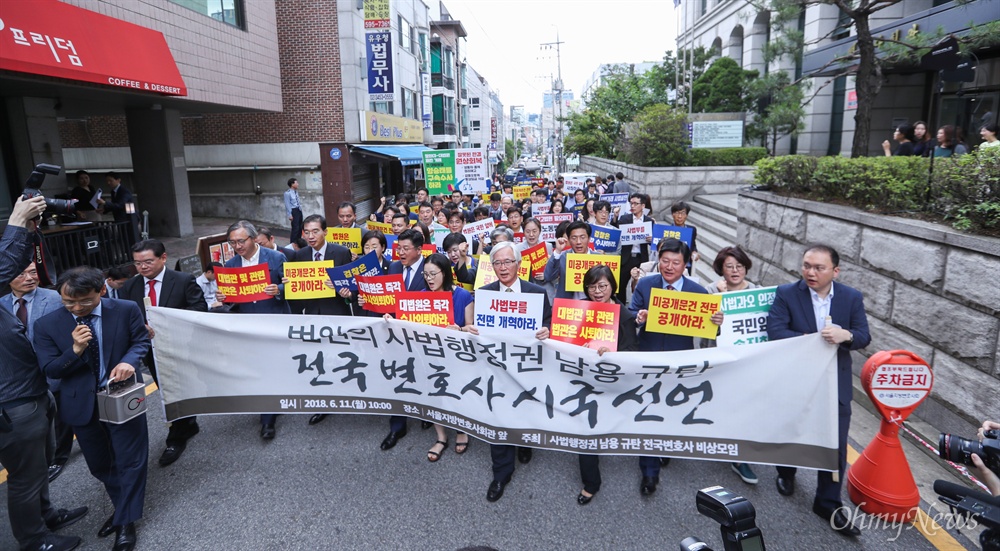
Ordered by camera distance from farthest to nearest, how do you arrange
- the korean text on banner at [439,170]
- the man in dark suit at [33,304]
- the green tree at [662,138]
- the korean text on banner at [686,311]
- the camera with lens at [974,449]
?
the green tree at [662,138]
the korean text on banner at [439,170]
the korean text on banner at [686,311]
the man in dark suit at [33,304]
the camera with lens at [974,449]

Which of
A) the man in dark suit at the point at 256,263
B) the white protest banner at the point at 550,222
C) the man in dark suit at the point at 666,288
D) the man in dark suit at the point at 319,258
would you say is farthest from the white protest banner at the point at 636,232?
the man in dark suit at the point at 256,263

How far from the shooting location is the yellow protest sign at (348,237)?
28.3ft

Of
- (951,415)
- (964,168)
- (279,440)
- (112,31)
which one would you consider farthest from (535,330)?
(112,31)

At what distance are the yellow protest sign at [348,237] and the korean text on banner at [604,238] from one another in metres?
3.47

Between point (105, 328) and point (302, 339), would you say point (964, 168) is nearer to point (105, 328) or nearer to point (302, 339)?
point (302, 339)

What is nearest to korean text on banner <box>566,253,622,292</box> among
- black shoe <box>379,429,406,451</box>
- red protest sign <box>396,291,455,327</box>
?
red protest sign <box>396,291,455,327</box>

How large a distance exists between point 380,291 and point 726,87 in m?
23.7

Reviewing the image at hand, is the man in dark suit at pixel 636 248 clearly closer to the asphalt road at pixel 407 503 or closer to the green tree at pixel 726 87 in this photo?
the asphalt road at pixel 407 503

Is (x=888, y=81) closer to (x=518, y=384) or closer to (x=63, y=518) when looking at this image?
(x=518, y=384)

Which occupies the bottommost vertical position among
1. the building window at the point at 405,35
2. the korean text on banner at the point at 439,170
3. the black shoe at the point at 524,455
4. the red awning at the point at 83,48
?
the black shoe at the point at 524,455

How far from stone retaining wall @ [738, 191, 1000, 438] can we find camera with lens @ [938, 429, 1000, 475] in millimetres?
1955

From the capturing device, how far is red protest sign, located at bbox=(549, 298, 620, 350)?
4.35m

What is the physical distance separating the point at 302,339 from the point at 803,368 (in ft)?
12.9

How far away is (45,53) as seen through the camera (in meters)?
8.70
